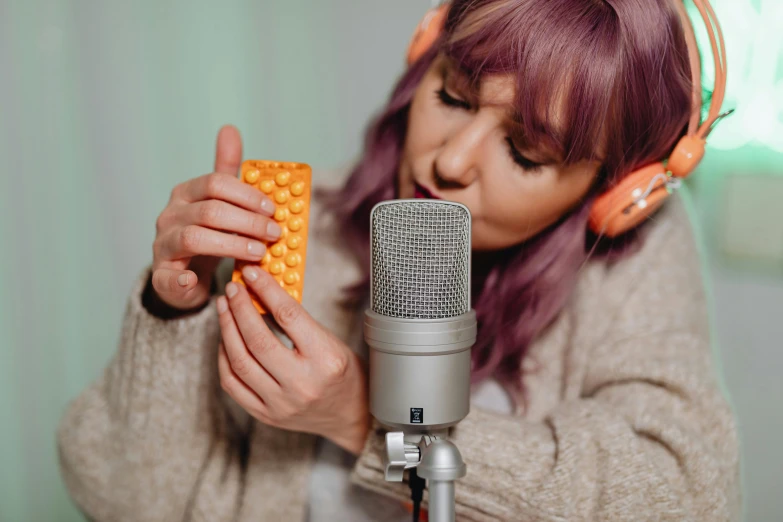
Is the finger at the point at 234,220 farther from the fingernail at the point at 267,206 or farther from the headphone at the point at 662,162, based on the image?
the headphone at the point at 662,162

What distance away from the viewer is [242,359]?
62 cm

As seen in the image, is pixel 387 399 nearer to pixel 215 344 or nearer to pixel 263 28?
pixel 215 344

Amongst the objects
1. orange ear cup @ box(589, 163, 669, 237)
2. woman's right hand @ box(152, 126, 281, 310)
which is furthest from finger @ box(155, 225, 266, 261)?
orange ear cup @ box(589, 163, 669, 237)

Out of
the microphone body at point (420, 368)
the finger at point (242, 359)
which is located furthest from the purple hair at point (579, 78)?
the finger at point (242, 359)

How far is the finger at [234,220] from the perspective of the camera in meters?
0.62

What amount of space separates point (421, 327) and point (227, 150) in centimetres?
31

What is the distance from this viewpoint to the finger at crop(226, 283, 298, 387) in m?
0.60

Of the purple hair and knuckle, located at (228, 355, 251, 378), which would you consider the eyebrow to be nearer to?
the purple hair

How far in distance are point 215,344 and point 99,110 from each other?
1.32 feet

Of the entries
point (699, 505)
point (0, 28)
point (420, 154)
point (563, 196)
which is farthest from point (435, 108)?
point (0, 28)

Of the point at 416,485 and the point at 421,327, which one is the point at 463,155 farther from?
the point at 416,485

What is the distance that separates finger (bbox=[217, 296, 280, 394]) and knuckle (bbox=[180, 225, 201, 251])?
54mm

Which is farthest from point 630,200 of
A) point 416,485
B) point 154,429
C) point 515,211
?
point 154,429

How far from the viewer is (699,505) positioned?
26.8 inches
